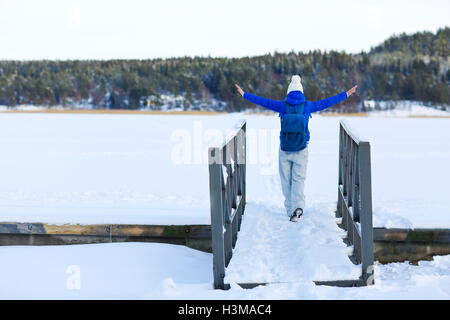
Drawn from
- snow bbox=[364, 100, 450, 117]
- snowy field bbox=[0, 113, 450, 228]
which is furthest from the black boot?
snow bbox=[364, 100, 450, 117]

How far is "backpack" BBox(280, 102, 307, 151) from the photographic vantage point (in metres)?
5.33

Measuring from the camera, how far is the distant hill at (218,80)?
70.6m

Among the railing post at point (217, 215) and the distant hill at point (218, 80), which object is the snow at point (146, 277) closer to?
the railing post at point (217, 215)

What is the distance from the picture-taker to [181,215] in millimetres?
6133

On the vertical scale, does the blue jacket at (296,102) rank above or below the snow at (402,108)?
below

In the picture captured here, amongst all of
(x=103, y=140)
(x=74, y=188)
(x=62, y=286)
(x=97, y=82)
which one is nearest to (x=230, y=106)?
(x=97, y=82)

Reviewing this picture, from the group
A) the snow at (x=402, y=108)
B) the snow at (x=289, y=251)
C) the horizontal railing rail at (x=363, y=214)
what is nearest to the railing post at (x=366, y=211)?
the horizontal railing rail at (x=363, y=214)

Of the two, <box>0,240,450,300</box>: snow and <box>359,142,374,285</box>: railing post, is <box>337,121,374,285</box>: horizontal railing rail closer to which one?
<box>359,142,374,285</box>: railing post

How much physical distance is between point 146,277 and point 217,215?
1285 millimetres

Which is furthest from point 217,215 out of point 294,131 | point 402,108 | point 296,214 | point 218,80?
point 218,80

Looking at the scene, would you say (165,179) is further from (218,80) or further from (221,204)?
(218,80)

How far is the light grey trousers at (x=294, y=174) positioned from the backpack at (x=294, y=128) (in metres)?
0.09

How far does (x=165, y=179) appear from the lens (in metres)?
10.4

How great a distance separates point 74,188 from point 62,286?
4858 mm
